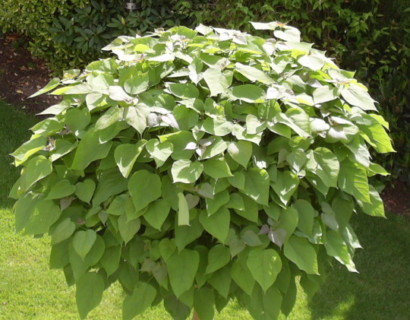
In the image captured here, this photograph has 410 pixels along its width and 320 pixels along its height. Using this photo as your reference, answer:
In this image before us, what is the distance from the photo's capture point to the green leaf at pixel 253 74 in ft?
7.18

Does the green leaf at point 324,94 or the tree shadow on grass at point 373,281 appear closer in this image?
the green leaf at point 324,94

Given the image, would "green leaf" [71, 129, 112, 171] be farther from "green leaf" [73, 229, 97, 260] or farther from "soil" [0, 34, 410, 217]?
"soil" [0, 34, 410, 217]

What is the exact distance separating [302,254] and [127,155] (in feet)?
2.11

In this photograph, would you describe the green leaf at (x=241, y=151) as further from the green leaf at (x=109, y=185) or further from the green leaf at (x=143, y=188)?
the green leaf at (x=109, y=185)

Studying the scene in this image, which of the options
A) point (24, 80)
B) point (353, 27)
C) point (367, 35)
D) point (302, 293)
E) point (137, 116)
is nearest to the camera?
point (137, 116)

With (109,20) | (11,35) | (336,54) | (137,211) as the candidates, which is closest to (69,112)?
(137,211)

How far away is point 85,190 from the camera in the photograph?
211 cm

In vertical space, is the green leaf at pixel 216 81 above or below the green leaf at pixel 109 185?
above

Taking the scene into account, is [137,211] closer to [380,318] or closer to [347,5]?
[380,318]

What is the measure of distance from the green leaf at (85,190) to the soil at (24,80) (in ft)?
12.8

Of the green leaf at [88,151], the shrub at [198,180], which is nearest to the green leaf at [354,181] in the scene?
the shrub at [198,180]

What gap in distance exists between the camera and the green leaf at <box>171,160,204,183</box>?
194 cm

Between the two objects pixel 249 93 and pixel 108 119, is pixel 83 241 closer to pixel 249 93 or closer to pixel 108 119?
pixel 108 119

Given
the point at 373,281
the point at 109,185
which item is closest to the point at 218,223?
the point at 109,185
